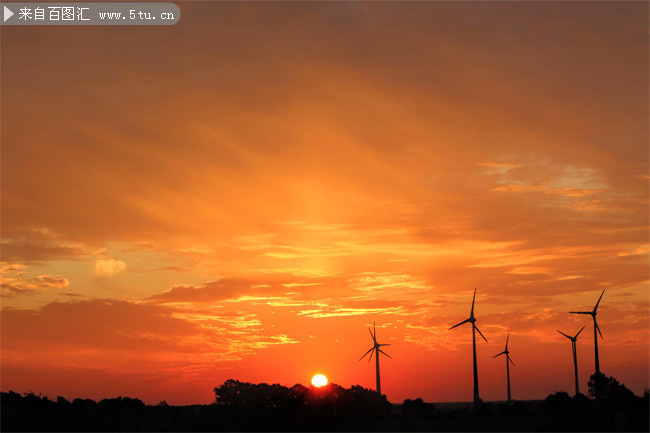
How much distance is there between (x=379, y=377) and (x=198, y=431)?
329ft

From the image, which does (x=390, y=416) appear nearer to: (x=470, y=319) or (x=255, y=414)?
(x=255, y=414)

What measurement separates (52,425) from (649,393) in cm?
10267

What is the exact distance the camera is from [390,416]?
416ft

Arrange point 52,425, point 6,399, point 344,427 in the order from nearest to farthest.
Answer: point 52,425 → point 344,427 → point 6,399

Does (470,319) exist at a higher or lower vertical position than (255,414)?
higher

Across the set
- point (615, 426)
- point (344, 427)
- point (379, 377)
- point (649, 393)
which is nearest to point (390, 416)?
point (344, 427)

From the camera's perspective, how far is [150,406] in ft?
427

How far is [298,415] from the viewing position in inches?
4496

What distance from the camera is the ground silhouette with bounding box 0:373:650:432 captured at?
9875cm

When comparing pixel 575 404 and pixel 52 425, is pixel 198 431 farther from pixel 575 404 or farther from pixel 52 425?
pixel 575 404

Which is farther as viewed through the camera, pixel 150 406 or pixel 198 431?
pixel 150 406

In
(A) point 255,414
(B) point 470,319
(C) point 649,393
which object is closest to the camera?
(A) point 255,414

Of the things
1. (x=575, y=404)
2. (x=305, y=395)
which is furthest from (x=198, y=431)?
(x=575, y=404)

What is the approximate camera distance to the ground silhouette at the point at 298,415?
98.8 metres
